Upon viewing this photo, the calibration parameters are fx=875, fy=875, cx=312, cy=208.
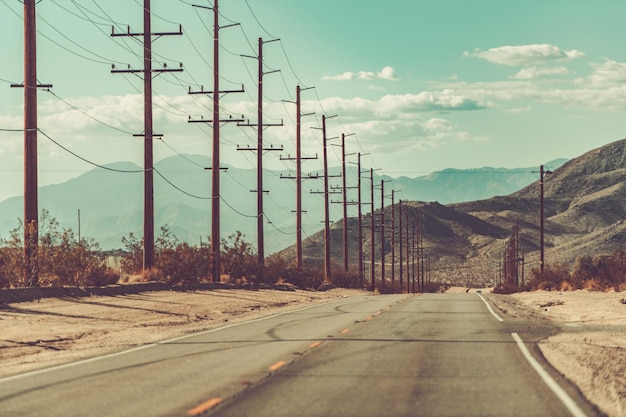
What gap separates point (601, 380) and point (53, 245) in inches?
897

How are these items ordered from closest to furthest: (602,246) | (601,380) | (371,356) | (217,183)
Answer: (601,380)
(371,356)
(217,183)
(602,246)

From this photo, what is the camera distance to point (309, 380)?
1166cm

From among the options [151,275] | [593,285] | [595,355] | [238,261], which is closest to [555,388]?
[595,355]

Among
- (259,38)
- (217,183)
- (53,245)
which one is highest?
(259,38)

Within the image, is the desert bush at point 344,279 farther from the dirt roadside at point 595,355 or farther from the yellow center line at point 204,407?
the yellow center line at point 204,407

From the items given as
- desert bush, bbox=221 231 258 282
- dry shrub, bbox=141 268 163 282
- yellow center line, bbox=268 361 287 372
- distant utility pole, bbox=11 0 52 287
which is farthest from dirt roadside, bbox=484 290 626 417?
desert bush, bbox=221 231 258 282

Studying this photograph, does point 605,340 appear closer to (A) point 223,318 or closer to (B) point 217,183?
(A) point 223,318

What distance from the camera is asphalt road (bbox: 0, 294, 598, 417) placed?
9.59 m

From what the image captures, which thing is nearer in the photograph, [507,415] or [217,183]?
[507,415]

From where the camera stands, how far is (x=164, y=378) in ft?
39.2

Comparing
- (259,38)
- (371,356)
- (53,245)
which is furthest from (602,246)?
(371,356)

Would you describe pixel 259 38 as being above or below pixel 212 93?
above

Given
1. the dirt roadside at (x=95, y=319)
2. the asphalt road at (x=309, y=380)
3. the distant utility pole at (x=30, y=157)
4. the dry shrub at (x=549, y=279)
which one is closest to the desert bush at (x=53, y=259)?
the distant utility pole at (x=30, y=157)

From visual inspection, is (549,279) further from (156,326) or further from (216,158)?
(156,326)
